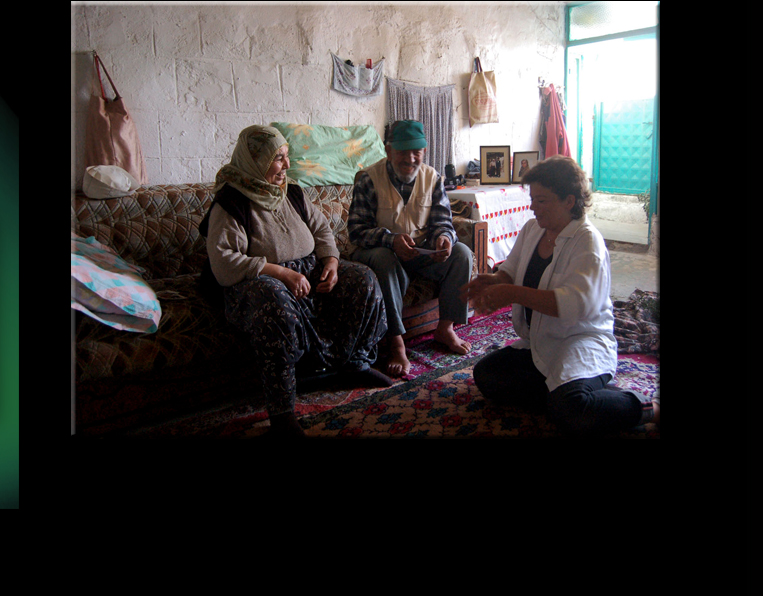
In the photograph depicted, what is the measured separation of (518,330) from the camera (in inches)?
70.3

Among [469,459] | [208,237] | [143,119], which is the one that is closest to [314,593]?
[469,459]

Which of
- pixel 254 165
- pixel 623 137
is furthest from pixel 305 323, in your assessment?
pixel 623 137

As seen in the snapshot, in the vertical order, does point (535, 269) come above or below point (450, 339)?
above

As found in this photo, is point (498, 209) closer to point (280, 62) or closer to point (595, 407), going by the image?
point (280, 62)

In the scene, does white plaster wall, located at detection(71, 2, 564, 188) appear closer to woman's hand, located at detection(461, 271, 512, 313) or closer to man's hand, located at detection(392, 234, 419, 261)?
man's hand, located at detection(392, 234, 419, 261)

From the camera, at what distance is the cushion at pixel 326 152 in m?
2.66

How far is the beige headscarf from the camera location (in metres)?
1.81

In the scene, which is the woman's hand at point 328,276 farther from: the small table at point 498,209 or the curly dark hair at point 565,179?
the small table at point 498,209

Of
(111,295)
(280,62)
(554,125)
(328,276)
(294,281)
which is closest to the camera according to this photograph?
(111,295)

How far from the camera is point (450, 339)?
2.36 m

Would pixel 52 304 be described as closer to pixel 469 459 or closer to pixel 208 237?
pixel 208 237

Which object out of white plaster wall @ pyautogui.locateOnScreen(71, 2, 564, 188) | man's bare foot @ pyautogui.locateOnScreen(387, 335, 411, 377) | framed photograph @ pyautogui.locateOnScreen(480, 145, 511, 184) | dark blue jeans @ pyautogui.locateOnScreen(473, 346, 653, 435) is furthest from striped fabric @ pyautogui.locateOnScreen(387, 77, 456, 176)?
dark blue jeans @ pyautogui.locateOnScreen(473, 346, 653, 435)

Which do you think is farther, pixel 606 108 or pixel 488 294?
pixel 606 108

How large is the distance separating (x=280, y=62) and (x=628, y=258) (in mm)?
2620
